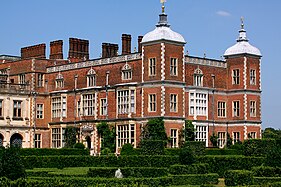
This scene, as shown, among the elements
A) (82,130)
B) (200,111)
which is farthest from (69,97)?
(200,111)

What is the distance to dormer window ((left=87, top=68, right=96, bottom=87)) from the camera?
47781 mm

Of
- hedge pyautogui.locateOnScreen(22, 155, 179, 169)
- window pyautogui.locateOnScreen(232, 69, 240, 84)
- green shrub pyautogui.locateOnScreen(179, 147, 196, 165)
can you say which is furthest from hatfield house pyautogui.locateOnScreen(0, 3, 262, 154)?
green shrub pyautogui.locateOnScreen(179, 147, 196, 165)

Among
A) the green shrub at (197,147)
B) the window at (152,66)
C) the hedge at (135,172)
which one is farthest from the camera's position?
the window at (152,66)

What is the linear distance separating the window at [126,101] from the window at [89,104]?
10.6ft

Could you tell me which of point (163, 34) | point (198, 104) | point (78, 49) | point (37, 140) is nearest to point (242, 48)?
point (198, 104)

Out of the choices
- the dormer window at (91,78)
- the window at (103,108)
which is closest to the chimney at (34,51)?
the dormer window at (91,78)

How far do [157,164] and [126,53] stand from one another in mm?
15584

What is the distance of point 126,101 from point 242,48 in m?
10.7

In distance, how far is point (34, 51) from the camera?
5584 centimetres

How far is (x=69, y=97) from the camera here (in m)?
49.8

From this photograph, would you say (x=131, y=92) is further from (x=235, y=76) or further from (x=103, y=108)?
(x=235, y=76)

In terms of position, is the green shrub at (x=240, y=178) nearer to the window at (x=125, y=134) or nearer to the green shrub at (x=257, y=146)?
the green shrub at (x=257, y=146)

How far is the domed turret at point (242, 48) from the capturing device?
4734 cm

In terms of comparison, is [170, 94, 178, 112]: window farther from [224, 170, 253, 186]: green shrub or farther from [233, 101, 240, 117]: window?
[224, 170, 253, 186]: green shrub
